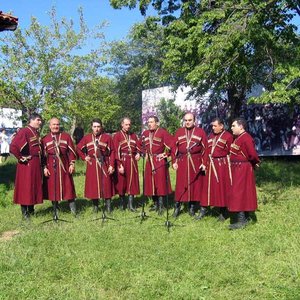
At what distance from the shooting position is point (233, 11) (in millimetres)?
9141

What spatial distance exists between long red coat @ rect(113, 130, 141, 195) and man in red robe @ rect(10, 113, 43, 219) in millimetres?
1547

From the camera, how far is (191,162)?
8203 mm

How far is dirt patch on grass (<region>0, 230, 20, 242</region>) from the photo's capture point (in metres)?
7.07

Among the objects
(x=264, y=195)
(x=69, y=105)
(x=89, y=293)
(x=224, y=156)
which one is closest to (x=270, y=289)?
(x=89, y=293)

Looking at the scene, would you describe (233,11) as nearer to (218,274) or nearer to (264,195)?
(264,195)

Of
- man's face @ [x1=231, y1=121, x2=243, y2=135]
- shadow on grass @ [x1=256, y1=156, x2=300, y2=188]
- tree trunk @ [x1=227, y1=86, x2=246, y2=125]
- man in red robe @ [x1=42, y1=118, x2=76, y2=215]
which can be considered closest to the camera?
man's face @ [x1=231, y1=121, x2=243, y2=135]

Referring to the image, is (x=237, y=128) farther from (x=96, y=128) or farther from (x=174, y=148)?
(x=96, y=128)

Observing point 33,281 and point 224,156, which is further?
point 224,156

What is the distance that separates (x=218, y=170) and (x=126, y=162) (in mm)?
2096

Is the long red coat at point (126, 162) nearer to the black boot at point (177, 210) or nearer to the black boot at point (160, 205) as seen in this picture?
the black boot at point (160, 205)

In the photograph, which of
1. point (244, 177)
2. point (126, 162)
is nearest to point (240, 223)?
point (244, 177)


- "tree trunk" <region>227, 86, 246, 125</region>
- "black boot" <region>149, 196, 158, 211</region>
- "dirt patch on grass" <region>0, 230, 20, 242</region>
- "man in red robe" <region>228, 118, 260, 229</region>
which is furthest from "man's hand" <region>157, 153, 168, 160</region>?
"tree trunk" <region>227, 86, 246, 125</region>

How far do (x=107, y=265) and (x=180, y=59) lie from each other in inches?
229

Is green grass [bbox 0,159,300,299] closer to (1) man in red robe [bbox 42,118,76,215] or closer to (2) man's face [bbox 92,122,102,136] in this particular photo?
(1) man in red robe [bbox 42,118,76,215]
